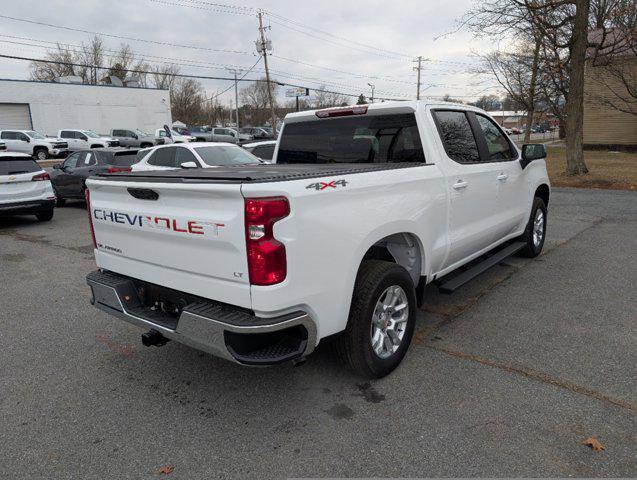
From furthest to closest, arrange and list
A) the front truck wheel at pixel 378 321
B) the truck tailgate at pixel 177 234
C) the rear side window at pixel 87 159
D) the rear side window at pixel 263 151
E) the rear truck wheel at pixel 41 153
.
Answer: the rear truck wheel at pixel 41 153
the rear side window at pixel 263 151
the rear side window at pixel 87 159
the front truck wheel at pixel 378 321
the truck tailgate at pixel 177 234

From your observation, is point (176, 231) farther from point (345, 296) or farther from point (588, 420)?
point (588, 420)

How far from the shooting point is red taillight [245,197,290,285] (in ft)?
8.18

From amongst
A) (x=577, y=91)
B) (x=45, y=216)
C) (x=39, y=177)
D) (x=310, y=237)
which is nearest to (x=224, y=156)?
(x=39, y=177)

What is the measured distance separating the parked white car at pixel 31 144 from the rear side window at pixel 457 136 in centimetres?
3217

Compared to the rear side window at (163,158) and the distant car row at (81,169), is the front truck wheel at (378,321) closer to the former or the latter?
the distant car row at (81,169)

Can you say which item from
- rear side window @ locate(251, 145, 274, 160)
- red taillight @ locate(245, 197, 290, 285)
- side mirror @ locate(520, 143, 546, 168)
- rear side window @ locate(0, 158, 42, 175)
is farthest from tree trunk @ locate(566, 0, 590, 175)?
red taillight @ locate(245, 197, 290, 285)

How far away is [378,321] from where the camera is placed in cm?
338

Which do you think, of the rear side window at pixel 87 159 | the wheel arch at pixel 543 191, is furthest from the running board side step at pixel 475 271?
the rear side window at pixel 87 159

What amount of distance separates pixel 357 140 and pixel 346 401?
2270 millimetres

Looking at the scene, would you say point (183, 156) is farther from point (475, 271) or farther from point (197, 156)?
point (475, 271)

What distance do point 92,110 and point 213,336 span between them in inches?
1965

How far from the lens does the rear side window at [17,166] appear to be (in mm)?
9891

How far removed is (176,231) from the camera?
113 inches

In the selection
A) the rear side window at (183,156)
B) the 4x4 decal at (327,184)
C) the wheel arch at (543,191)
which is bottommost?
the wheel arch at (543,191)
